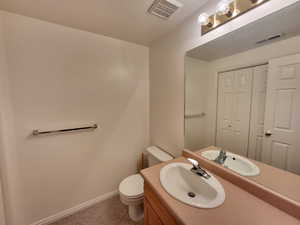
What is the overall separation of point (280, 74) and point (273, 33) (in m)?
0.27

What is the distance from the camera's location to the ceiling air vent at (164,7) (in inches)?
40.4

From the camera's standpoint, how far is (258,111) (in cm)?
82

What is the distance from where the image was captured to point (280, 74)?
0.71 metres

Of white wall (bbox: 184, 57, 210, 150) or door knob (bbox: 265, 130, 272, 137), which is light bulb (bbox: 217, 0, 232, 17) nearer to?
white wall (bbox: 184, 57, 210, 150)

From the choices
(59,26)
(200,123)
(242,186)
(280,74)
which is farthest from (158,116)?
(59,26)

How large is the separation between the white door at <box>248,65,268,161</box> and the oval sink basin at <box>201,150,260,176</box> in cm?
7

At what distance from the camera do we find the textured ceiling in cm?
103

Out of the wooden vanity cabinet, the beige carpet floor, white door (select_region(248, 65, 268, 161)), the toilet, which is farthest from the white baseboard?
white door (select_region(248, 65, 268, 161))

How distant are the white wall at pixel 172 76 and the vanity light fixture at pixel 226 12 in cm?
4

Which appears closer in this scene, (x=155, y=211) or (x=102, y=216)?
(x=155, y=211)

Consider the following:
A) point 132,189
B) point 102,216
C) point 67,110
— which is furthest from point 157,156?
point 67,110

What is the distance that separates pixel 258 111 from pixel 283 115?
12 cm

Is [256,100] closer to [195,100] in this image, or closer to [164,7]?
[195,100]

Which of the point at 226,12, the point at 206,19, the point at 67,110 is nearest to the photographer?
the point at 226,12
